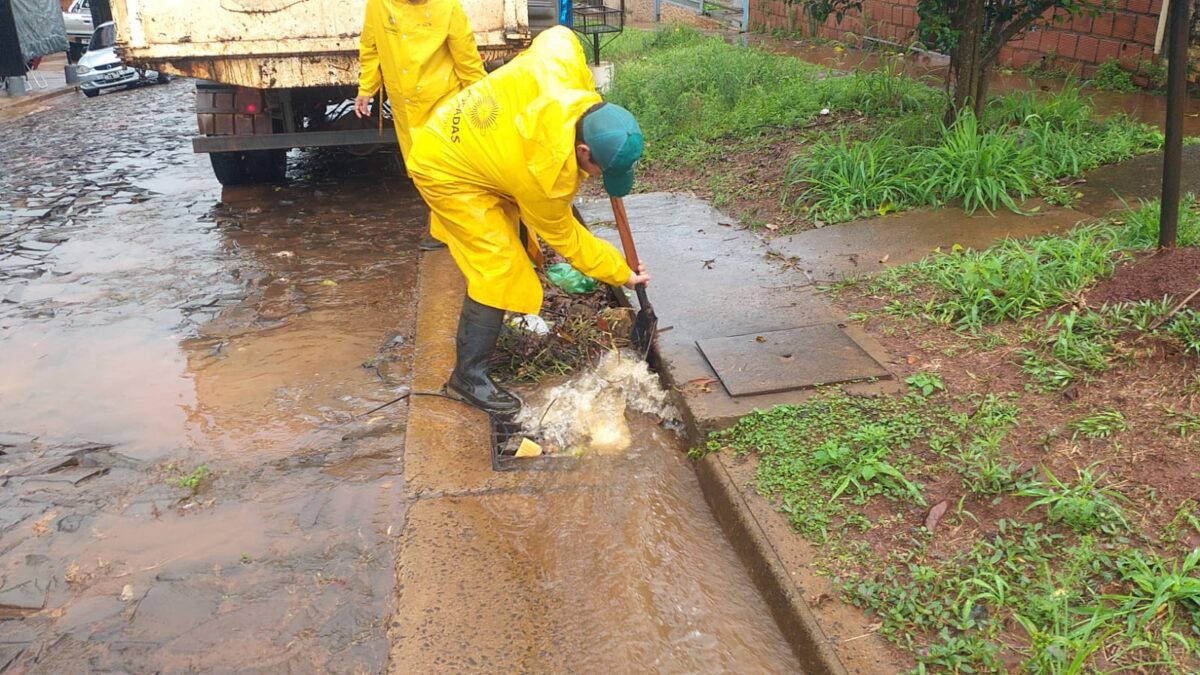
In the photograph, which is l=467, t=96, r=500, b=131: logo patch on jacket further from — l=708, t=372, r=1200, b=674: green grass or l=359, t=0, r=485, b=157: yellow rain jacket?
l=359, t=0, r=485, b=157: yellow rain jacket

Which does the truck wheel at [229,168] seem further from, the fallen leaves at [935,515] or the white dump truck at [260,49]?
the fallen leaves at [935,515]

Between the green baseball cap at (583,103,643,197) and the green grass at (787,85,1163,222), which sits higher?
the green baseball cap at (583,103,643,197)

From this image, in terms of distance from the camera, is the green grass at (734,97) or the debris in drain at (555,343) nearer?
the debris in drain at (555,343)

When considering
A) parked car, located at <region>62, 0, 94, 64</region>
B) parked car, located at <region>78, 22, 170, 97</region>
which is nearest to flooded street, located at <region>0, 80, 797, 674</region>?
parked car, located at <region>78, 22, 170, 97</region>

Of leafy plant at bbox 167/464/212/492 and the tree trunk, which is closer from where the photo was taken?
leafy plant at bbox 167/464/212/492

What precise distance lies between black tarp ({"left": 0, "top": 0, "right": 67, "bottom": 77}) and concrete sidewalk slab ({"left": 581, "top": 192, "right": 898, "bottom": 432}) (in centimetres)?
1324

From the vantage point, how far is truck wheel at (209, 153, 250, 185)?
712 centimetres

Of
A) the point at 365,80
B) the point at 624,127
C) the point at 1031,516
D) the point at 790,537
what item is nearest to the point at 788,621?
the point at 790,537

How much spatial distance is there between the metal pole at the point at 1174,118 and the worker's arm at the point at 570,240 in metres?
2.08

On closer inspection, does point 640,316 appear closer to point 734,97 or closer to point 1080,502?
point 1080,502

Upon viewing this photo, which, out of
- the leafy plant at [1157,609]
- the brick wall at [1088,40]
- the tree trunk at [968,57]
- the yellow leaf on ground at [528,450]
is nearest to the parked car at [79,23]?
the brick wall at [1088,40]

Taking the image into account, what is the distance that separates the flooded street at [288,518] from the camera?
2.46m

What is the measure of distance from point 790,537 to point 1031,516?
667mm

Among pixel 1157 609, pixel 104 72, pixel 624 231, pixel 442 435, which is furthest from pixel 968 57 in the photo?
pixel 104 72
